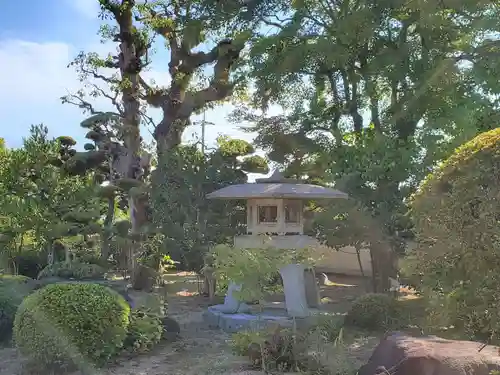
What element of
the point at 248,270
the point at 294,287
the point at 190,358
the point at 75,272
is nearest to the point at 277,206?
the point at 294,287

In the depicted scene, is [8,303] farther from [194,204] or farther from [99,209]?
[99,209]

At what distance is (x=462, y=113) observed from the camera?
1186cm

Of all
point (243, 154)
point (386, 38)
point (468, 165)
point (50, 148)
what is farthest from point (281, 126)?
point (468, 165)

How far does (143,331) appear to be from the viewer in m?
7.46

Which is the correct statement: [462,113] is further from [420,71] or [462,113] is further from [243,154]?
[243,154]

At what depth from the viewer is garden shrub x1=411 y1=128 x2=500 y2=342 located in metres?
3.40

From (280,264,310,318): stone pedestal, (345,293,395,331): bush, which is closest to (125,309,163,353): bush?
(280,264,310,318): stone pedestal

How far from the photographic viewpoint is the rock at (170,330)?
27.1 ft

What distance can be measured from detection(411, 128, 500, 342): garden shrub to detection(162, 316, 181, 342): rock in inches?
201

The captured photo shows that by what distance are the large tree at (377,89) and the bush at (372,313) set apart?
7.57 feet

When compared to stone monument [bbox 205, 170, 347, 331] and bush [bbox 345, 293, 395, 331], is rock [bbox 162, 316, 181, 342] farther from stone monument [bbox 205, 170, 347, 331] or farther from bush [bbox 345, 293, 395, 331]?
bush [bbox 345, 293, 395, 331]

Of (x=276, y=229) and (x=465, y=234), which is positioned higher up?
(x=276, y=229)

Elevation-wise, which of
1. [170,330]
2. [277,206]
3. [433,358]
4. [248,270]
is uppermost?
[277,206]

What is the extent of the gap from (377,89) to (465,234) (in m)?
11.9
